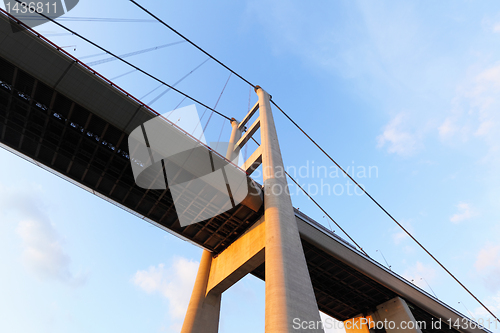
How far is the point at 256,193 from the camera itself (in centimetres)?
2445

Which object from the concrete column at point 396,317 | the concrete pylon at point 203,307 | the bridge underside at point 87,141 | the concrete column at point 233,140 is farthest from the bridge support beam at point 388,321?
the concrete column at point 233,140

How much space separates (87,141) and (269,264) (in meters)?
15.7

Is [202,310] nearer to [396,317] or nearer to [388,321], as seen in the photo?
[396,317]

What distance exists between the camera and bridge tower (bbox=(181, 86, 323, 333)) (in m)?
17.6

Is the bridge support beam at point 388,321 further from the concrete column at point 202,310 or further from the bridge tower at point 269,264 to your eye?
the concrete column at point 202,310

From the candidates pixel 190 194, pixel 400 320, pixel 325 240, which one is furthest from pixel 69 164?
pixel 400 320

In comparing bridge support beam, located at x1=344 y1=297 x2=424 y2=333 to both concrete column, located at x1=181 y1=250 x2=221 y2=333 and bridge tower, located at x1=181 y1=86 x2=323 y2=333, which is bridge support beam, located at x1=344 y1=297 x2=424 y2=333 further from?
concrete column, located at x1=181 y1=250 x2=221 y2=333

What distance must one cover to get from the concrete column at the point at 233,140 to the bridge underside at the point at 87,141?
32.5ft

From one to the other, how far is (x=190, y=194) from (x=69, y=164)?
970cm

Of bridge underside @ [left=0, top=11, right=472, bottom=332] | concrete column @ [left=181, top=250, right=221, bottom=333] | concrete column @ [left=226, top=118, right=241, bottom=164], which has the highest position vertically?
concrete column @ [left=226, top=118, right=241, bottom=164]

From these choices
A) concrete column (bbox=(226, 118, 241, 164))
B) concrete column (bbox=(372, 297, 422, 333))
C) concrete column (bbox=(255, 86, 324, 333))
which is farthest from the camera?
concrete column (bbox=(226, 118, 241, 164))

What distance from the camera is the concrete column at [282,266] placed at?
17.1 metres

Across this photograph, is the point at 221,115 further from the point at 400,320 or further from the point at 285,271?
the point at 400,320

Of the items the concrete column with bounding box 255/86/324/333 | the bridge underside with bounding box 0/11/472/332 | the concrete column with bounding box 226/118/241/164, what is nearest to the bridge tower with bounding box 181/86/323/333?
the concrete column with bounding box 255/86/324/333
